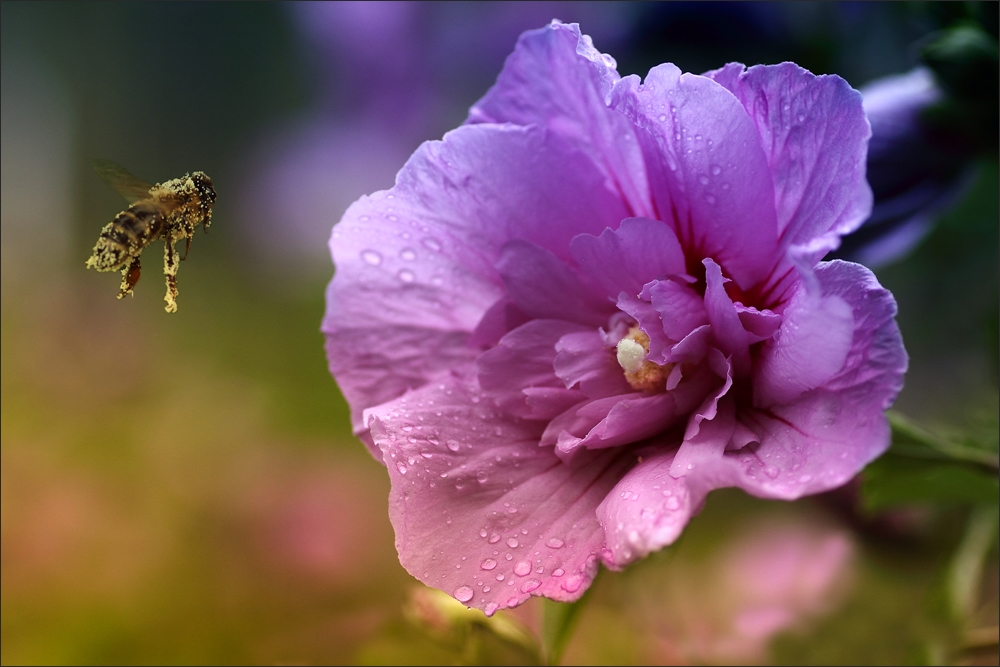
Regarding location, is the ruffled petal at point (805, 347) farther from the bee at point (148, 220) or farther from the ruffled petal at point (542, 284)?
the bee at point (148, 220)

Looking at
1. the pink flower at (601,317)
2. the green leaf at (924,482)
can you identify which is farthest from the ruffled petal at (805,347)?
the green leaf at (924,482)

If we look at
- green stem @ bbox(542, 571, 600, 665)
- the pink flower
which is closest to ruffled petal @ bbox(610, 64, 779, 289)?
the pink flower

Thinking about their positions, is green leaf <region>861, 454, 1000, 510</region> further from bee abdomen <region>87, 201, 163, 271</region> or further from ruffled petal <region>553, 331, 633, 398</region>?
bee abdomen <region>87, 201, 163, 271</region>

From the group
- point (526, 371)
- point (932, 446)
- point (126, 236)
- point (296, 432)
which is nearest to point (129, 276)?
point (126, 236)

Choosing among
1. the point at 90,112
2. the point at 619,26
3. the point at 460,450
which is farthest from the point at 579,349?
the point at 90,112

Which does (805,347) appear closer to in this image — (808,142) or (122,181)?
(808,142)

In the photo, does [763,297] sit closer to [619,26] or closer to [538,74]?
[538,74]
